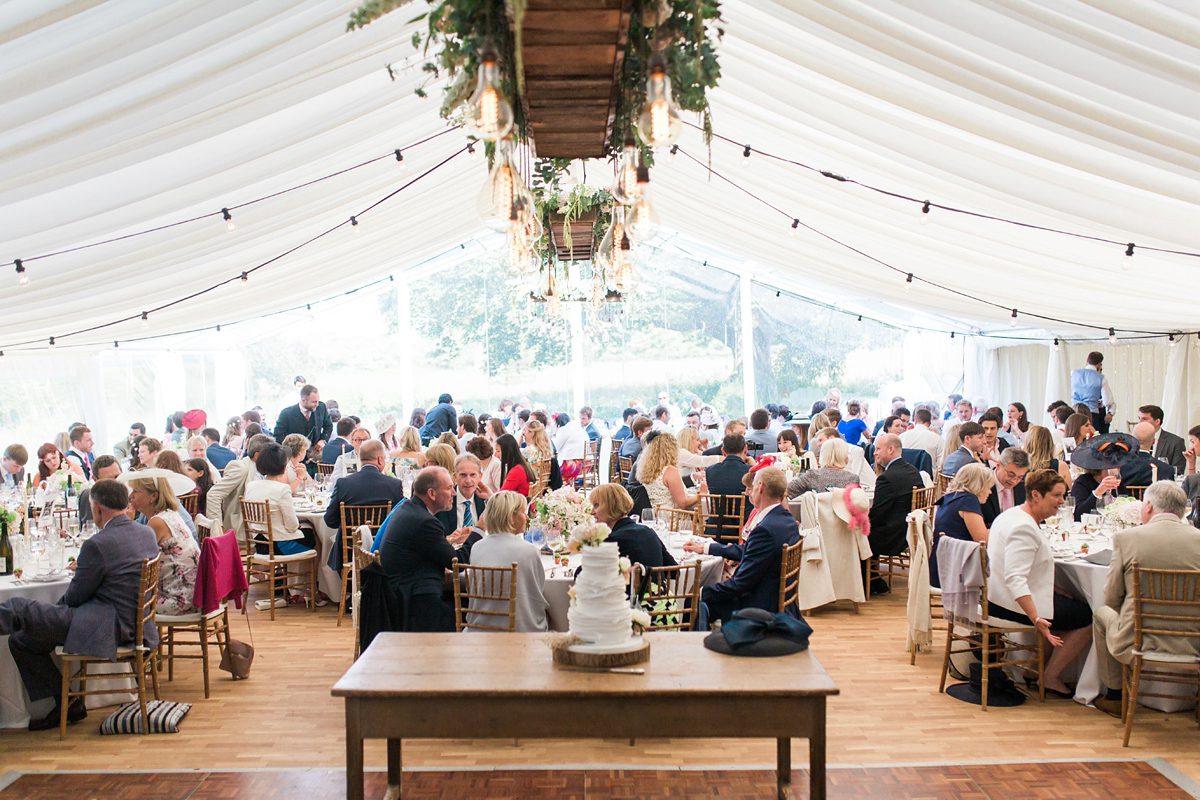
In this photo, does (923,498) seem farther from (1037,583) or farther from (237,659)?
(237,659)

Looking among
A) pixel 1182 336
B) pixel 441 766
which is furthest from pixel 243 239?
pixel 1182 336

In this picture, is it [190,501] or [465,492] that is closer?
[465,492]

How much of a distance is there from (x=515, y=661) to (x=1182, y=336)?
9.00m

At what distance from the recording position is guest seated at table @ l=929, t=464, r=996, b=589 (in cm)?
543

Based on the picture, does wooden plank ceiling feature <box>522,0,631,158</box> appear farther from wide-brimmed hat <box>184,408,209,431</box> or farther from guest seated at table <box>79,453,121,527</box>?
wide-brimmed hat <box>184,408,209,431</box>

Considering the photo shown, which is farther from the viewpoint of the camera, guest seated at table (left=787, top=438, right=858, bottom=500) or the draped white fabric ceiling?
guest seated at table (left=787, top=438, right=858, bottom=500)

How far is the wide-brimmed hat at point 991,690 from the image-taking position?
16.7 feet

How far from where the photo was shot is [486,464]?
7.73 meters

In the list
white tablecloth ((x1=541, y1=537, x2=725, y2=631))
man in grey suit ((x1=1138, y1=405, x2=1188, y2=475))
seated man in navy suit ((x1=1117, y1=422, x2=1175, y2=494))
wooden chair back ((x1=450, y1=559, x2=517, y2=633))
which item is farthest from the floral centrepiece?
man in grey suit ((x1=1138, y1=405, x2=1188, y2=475))

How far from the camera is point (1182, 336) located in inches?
368

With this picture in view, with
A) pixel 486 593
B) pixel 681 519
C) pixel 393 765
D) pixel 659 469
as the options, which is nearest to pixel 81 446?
pixel 659 469

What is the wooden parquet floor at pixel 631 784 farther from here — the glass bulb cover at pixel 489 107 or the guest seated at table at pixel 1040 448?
the guest seated at table at pixel 1040 448

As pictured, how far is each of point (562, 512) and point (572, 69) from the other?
2.98 meters

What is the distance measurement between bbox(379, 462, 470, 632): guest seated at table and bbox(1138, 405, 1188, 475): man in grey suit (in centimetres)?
666
